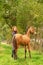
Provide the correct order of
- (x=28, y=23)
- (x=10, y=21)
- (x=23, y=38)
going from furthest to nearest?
(x=10, y=21)
(x=28, y=23)
(x=23, y=38)

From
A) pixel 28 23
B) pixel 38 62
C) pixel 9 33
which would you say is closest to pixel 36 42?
pixel 28 23

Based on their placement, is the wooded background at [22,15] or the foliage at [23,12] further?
the foliage at [23,12]

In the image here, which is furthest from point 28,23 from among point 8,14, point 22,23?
point 8,14

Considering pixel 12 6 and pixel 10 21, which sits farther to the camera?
pixel 10 21

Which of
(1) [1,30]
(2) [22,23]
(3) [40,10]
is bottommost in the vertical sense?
(1) [1,30]

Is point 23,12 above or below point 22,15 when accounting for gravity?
above

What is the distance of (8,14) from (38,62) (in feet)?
34.1

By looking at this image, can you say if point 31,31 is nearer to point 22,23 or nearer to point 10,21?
point 22,23

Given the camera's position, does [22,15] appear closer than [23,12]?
No

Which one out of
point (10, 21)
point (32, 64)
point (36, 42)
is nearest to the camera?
point (32, 64)

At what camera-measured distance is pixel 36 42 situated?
1631 cm

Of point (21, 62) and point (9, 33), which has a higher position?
point (21, 62)

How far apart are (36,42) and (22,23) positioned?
2.73 metres

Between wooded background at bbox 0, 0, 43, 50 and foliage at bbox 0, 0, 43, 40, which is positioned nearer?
wooded background at bbox 0, 0, 43, 50
